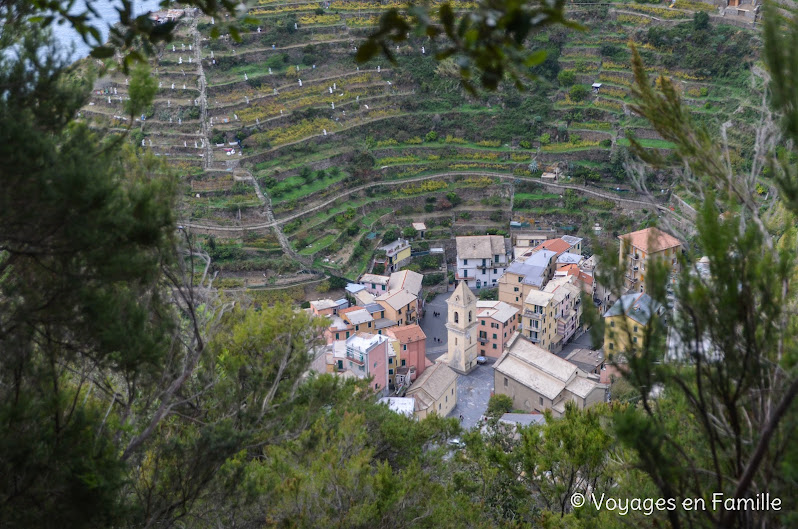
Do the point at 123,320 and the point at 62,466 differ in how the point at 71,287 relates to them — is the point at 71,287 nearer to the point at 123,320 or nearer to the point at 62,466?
the point at 123,320

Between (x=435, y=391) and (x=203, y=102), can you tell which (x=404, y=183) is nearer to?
(x=203, y=102)

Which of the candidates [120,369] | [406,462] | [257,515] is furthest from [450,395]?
[120,369]

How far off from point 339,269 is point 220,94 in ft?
20.1

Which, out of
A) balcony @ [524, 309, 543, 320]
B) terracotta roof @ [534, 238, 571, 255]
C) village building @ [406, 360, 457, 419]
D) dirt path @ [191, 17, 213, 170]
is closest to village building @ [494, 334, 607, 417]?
village building @ [406, 360, 457, 419]

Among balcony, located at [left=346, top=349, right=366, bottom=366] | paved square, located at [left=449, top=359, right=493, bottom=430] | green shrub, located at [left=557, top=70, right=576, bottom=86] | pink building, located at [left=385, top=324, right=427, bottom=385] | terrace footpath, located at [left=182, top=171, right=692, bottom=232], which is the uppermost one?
green shrub, located at [left=557, top=70, right=576, bottom=86]

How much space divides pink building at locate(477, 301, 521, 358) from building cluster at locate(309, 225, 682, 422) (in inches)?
0.8

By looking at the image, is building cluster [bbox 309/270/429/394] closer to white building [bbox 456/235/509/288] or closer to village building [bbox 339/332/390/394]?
village building [bbox 339/332/390/394]

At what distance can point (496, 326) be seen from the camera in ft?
47.0

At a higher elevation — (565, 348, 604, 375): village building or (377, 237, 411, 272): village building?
(377, 237, 411, 272): village building

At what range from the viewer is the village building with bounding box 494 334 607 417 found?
38.5ft

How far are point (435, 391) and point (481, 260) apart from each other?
484 cm

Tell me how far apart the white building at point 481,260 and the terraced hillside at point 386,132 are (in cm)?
104

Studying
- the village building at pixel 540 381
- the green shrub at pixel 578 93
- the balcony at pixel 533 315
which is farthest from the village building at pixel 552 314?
the green shrub at pixel 578 93

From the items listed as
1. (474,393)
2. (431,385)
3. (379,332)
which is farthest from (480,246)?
(431,385)
